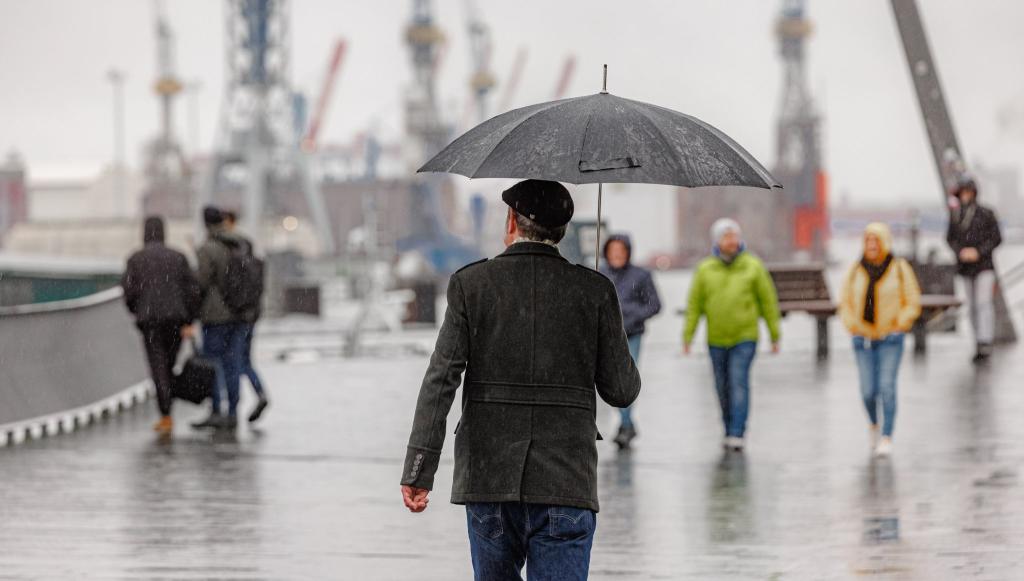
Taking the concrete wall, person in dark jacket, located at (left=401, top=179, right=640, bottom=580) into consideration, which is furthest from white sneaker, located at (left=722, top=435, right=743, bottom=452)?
person in dark jacket, located at (left=401, top=179, right=640, bottom=580)

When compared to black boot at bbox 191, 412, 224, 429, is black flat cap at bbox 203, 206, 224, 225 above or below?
above

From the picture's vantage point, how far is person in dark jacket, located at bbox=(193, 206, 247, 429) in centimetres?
1239

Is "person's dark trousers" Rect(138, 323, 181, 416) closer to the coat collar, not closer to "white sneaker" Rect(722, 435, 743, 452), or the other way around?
"white sneaker" Rect(722, 435, 743, 452)

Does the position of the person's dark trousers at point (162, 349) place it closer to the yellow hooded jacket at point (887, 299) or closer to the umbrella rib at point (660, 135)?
the yellow hooded jacket at point (887, 299)

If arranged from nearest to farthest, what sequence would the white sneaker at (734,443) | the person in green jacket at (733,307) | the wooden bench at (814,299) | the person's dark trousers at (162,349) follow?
1. the person in green jacket at (733,307)
2. the white sneaker at (734,443)
3. the person's dark trousers at (162,349)
4. the wooden bench at (814,299)

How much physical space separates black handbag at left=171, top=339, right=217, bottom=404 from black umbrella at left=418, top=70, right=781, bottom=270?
26.0 feet

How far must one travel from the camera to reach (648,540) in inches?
309

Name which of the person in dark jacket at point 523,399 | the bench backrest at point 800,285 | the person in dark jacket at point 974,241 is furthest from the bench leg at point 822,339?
the person in dark jacket at point 523,399

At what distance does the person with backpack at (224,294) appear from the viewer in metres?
12.4

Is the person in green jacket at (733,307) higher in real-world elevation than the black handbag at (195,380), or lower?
higher

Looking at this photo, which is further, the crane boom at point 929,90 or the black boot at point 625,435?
the crane boom at point 929,90

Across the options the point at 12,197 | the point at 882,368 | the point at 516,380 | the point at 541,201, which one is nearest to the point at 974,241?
the point at 882,368

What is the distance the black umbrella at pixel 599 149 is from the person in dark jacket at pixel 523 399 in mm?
210

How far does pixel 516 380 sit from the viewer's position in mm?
4348
